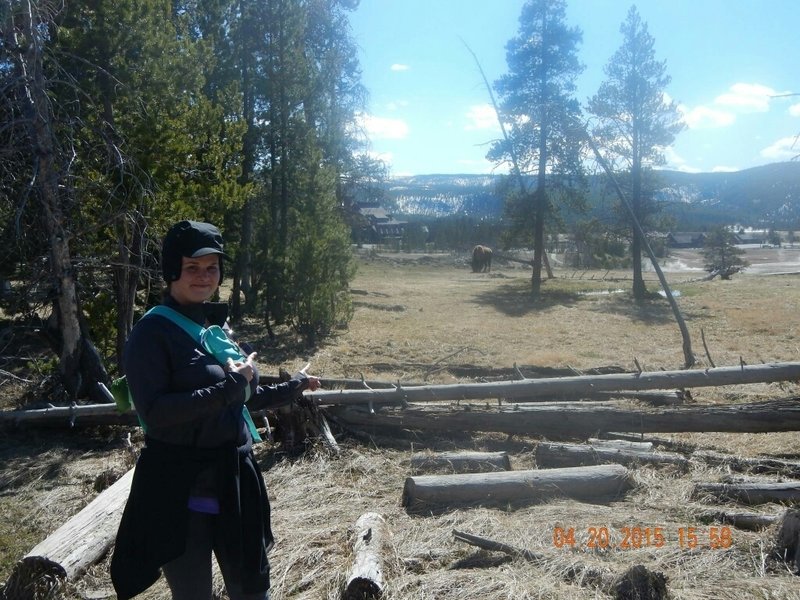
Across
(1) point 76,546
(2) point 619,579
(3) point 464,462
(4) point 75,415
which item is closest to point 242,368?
(2) point 619,579

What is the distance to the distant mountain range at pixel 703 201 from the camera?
80.4 ft

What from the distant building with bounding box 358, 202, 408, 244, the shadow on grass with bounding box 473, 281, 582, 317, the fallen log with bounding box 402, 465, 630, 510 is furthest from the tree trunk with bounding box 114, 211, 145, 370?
the distant building with bounding box 358, 202, 408, 244

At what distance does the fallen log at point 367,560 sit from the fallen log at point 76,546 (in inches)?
68.1

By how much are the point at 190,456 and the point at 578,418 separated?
5.07 metres

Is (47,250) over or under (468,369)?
over

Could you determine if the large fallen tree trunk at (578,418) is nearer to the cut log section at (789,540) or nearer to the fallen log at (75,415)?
the fallen log at (75,415)

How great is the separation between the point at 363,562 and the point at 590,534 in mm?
1492

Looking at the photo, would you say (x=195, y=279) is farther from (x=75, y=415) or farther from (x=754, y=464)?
(x=75, y=415)

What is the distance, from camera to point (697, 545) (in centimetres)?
422

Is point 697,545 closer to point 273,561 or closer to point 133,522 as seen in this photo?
point 273,561

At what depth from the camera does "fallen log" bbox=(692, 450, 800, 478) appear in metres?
5.68

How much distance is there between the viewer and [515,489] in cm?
534

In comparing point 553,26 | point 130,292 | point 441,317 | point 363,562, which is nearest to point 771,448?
point 363,562

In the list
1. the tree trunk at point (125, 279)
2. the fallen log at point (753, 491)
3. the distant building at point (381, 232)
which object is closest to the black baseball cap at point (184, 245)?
the fallen log at point (753, 491)
